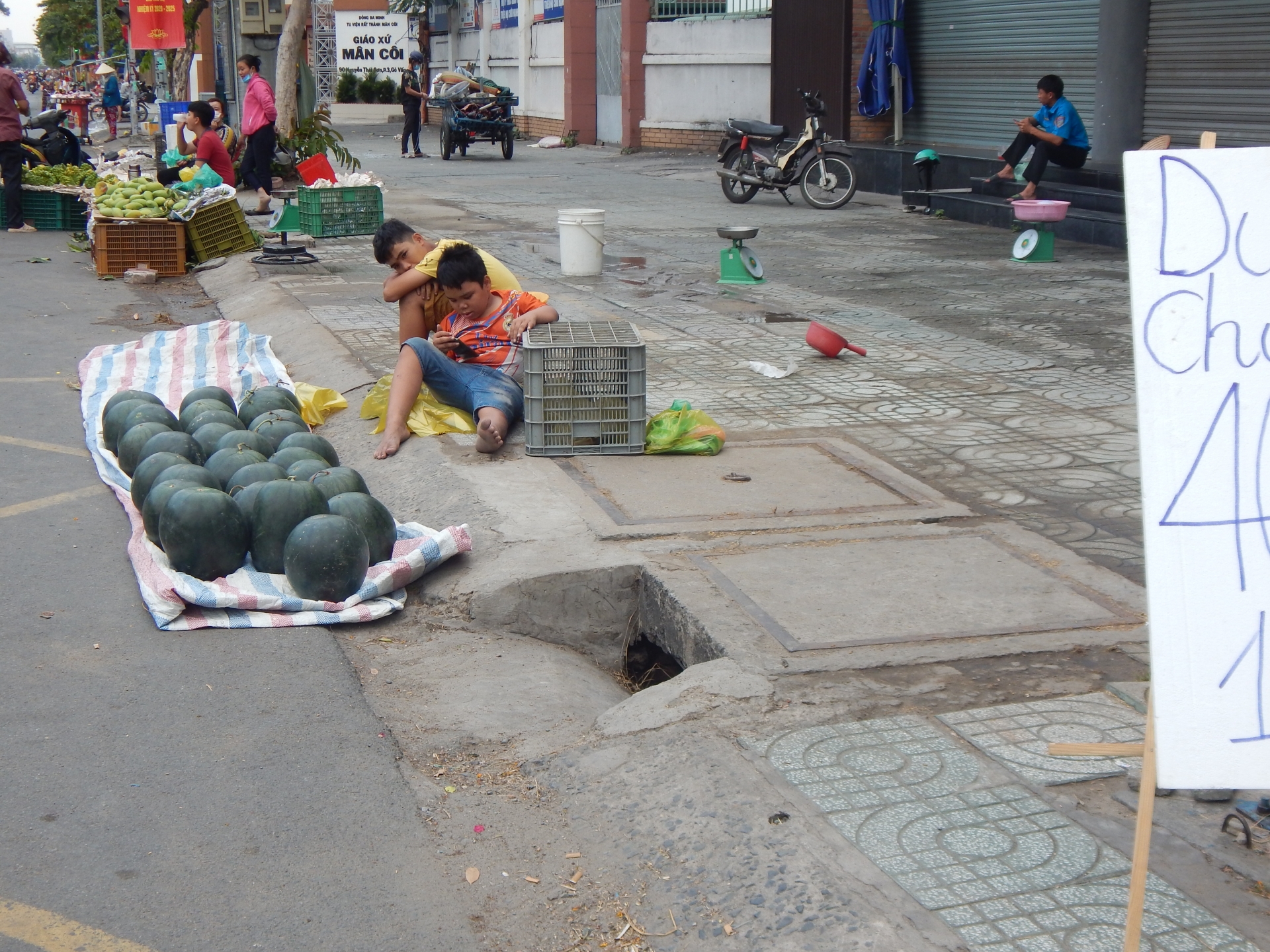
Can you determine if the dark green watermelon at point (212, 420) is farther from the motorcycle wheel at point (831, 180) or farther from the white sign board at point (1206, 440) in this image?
the motorcycle wheel at point (831, 180)

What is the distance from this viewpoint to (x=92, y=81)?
7131cm

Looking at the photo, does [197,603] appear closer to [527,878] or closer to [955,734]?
[527,878]

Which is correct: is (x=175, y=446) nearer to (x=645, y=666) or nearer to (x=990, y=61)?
(x=645, y=666)

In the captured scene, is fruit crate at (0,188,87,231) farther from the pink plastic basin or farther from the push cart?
the push cart

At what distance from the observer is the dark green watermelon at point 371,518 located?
4.82m

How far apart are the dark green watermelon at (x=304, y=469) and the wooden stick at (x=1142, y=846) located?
3.60 meters

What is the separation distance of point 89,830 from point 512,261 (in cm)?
958

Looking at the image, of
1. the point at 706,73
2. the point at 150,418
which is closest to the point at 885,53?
the point at 706,73

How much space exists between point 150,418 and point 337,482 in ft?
4.73

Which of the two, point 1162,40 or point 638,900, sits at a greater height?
point 1162,40

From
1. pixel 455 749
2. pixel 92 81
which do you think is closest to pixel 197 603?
pixel 455 749

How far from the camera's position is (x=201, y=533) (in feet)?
15.2

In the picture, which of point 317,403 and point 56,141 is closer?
point 317,403

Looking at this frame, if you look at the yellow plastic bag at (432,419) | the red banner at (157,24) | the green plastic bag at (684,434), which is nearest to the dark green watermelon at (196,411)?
the yellow plastic bag at (432,419)
